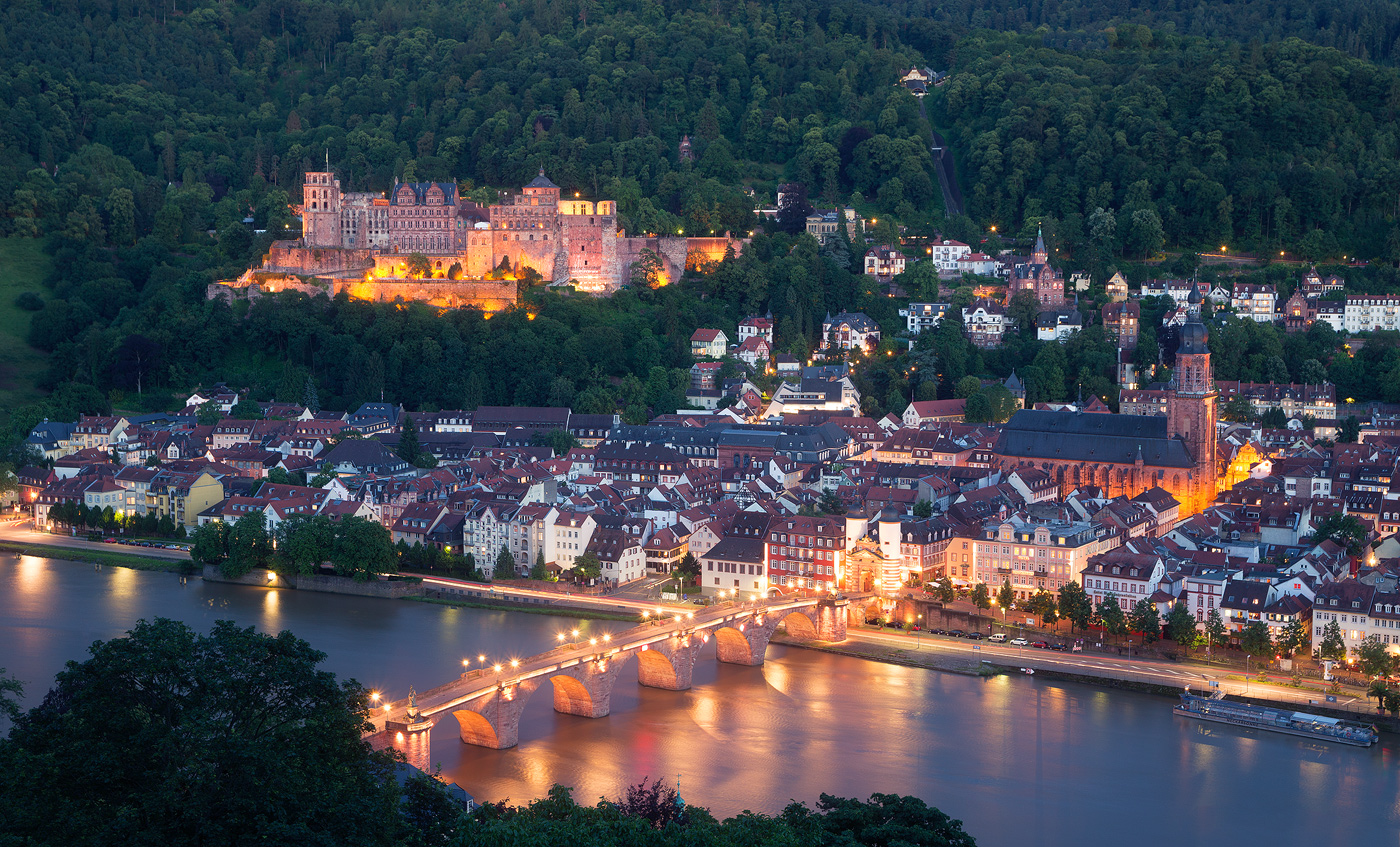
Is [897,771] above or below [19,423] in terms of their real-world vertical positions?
below

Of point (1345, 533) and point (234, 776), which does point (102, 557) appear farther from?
point (1345, 533)

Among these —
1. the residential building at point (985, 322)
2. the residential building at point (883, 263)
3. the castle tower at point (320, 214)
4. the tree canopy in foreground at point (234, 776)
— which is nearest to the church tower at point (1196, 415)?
the residential building at point (985, 322)

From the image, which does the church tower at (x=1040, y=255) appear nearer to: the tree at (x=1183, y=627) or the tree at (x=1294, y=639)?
the tree at (x=1183, y=627)

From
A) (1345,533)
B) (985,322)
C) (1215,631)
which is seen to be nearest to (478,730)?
(1215,631)

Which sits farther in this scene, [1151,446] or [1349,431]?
[1349,431]

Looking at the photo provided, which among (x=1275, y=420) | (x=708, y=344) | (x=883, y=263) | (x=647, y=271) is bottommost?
(x=1275, y=420)

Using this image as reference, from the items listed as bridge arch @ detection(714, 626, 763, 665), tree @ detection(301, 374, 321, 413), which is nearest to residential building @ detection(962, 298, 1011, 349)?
tree @ detection(301, 374, 321, 413)

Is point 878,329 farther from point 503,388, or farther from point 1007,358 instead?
point 503,388

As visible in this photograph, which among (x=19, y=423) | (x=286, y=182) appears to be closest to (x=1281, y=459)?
(x=19, y=423)
